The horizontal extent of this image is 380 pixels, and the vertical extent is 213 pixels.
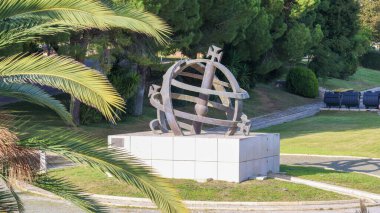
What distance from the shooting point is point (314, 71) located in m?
59.2

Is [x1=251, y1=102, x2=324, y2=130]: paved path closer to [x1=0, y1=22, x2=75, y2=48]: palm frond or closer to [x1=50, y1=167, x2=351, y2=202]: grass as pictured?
[x1=50, y1=167, x2=351, y2=202]: grass

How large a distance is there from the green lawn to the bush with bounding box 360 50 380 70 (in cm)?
644

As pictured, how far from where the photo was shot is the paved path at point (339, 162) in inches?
958

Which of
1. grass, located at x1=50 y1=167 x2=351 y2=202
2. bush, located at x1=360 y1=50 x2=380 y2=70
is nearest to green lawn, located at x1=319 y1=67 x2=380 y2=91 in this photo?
bush, located at x1=360 y1=50 x2=380 y2=70

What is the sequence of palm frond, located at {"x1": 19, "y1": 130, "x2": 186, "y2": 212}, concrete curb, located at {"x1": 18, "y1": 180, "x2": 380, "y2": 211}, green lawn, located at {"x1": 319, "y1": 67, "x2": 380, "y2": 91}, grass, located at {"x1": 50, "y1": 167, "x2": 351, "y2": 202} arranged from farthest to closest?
green lawn, located at {"x1": 319, "y1": 67, "x2": 380, "y2": 91} < grass, located at {"x1": 50, "y1": 167, "x2": 351, "y2": 202} < concrete curb, located at {"x1": 18, "y1": 180, "x2": 380, "y2": 211} < palm frond, located at {"x1": 19, "y1": 130, "x2": 186, "y2": 212}

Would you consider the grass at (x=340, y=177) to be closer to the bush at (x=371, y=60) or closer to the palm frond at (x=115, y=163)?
the palm frond at (x=115, y=163)

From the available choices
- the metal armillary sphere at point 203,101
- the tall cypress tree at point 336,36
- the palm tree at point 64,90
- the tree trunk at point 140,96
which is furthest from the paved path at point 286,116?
the palm tree at point 64,90

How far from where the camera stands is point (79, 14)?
845 centimetres

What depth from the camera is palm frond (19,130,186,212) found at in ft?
25.8

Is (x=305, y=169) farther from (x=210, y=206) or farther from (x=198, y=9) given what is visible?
(x=198, y=9)

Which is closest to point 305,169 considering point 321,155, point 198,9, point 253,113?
point 321,155

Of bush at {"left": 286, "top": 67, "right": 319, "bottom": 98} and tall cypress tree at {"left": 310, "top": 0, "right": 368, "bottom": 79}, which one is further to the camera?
tall cypress tree at {"left": 310, "top": 0, "right": 368, "bottom": 79}

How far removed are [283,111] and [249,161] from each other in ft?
92.1

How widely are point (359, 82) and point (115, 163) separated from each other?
63893mm
